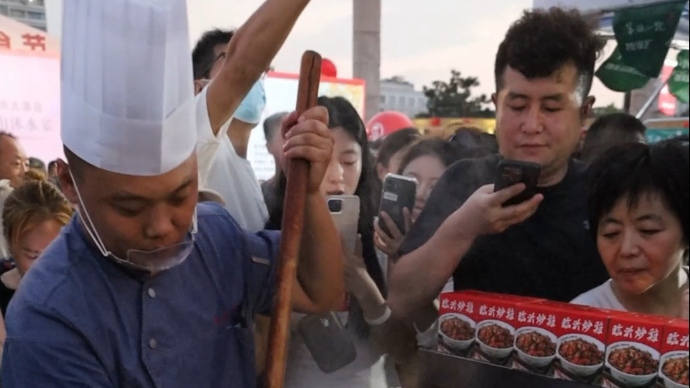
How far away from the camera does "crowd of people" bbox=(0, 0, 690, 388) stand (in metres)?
0.86

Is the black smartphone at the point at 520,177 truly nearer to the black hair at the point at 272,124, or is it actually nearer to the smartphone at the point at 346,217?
the smartphone at the point at 346,217

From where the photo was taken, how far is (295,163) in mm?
979

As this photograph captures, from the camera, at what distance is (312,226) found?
1.03 meters

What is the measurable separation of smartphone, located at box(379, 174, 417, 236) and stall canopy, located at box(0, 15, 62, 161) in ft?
6.08

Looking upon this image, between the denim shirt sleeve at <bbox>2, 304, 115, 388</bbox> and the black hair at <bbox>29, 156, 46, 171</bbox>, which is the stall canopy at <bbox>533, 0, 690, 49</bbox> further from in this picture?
the black hair at <bbox>29, 156, 46, 171</bbox>

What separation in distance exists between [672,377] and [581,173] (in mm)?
292

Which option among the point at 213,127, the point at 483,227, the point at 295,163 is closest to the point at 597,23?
the point at 483,227

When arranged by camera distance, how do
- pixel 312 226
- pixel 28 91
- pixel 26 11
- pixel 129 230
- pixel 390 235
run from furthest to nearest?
1. pixel 28 91
2. pixel 26 11
3. pixel 390 235
4. pixel 312 226
5. pixel 129 230

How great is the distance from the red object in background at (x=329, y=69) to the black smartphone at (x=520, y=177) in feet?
1.33

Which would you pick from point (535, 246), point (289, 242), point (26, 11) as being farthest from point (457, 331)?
point (26, 11)

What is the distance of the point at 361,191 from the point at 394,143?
0.10 metres

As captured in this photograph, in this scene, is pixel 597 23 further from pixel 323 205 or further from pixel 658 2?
pixel 323 205

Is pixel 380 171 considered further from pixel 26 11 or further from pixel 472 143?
pixel 26 11

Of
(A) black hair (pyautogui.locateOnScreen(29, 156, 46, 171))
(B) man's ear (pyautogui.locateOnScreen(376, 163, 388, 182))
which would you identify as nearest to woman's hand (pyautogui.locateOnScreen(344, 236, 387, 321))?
(B) man's ear (pyautogui.locateOnScreen(376, 163, 388, 182))
